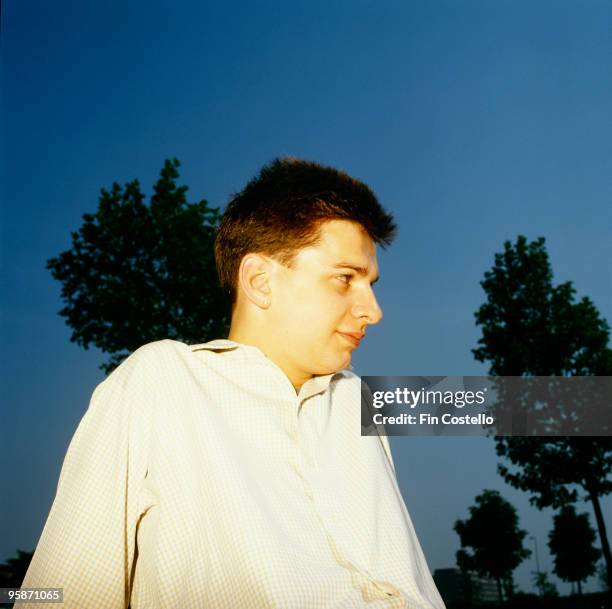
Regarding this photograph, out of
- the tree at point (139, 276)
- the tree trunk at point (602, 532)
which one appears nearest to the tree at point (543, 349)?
the tree trunk at point (602, 532)

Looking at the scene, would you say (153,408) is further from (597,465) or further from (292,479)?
(597,465)

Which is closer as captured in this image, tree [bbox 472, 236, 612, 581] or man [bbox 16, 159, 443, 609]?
man [bbox 16, 159, 443, 609]

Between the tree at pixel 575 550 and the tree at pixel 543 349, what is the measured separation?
61.0ft

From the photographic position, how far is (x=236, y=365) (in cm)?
246

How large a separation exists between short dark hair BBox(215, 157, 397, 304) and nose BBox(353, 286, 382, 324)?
0.33m

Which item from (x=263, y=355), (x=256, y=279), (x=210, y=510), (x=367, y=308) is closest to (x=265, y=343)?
(x=263, y=355)

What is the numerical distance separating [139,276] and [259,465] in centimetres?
1159

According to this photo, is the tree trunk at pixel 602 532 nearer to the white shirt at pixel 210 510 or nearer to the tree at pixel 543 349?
the tree at pixel 543 349

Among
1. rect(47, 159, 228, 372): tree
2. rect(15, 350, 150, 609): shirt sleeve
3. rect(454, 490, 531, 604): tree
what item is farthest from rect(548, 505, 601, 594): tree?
rect(15, 350, 150, 609): shirt sleeve

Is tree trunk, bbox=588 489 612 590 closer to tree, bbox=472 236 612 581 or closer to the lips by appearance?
tree, bbox=472 236 612 581

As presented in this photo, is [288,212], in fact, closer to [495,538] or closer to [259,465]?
[259,465]

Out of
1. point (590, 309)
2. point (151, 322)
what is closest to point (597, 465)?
point (590, 309)

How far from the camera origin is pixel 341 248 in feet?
8.65

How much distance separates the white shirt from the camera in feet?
6.12
